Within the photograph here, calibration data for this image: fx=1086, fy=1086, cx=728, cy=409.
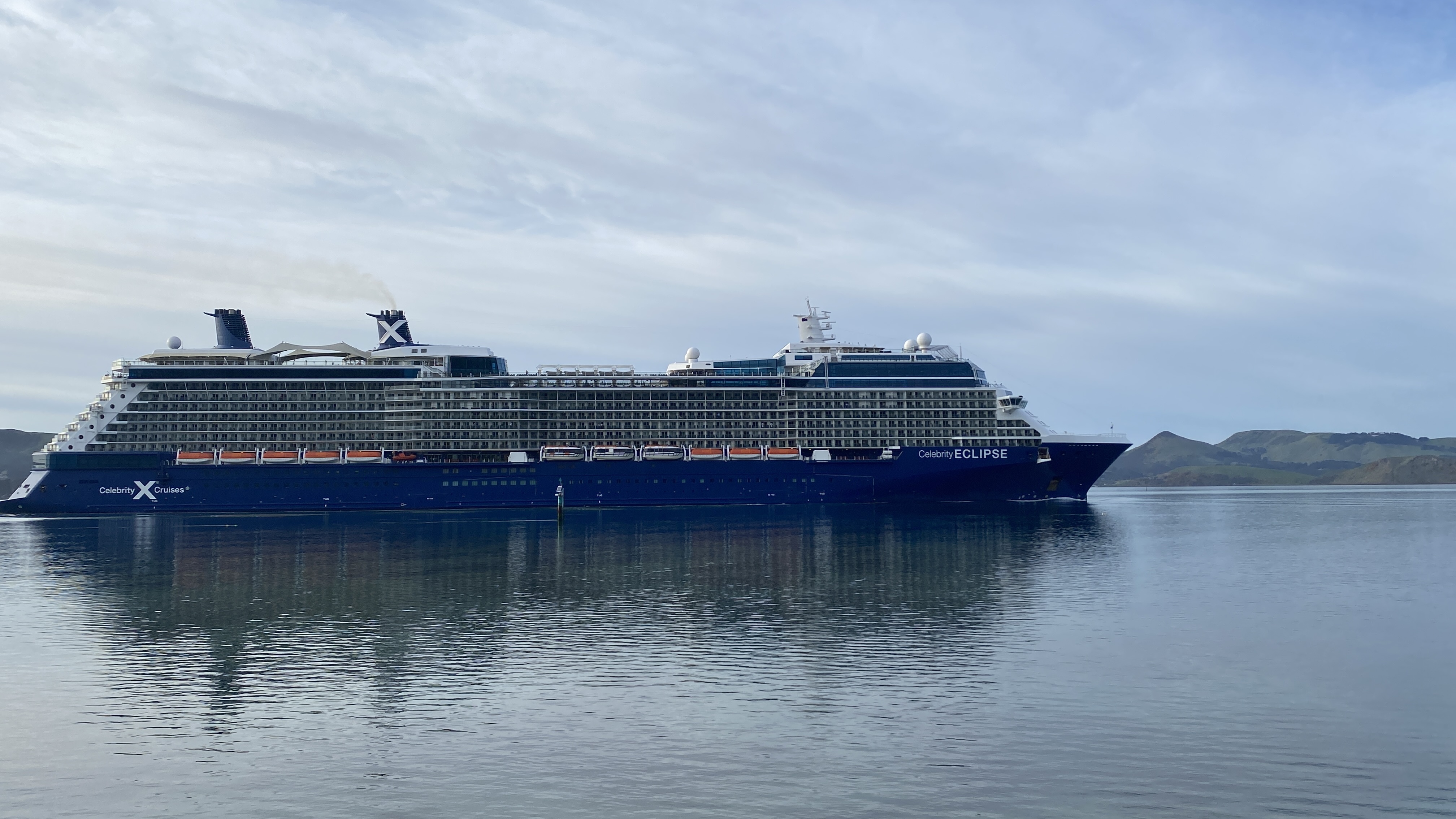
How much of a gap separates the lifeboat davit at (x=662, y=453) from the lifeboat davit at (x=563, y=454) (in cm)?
670

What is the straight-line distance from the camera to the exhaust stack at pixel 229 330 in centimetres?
12688

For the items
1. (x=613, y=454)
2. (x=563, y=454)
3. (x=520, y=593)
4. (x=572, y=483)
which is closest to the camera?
(x=520, y=593)

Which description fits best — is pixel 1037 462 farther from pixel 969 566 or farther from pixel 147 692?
pixel 147 692

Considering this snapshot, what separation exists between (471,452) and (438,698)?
95.0 meters

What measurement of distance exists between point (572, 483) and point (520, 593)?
68.6 metres

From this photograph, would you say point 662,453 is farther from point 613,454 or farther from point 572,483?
point 572,483

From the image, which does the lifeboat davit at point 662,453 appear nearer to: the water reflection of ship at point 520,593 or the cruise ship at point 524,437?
the cruise ship at point 524,437

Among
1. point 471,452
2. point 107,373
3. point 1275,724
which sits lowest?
point 1275,724

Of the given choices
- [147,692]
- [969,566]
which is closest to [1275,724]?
[147,692]

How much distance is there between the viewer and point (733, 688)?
98.1 ft

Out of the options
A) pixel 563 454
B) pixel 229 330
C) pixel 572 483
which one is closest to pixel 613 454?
pixel 572 483

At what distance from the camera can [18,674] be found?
1303 inches

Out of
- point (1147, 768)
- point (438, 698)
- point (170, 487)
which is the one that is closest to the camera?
point (1147, 768)

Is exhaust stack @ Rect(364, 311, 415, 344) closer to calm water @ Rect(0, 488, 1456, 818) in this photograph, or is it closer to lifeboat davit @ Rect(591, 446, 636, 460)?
lifeboat davit @ Rect(591, 446, 636, 460)
